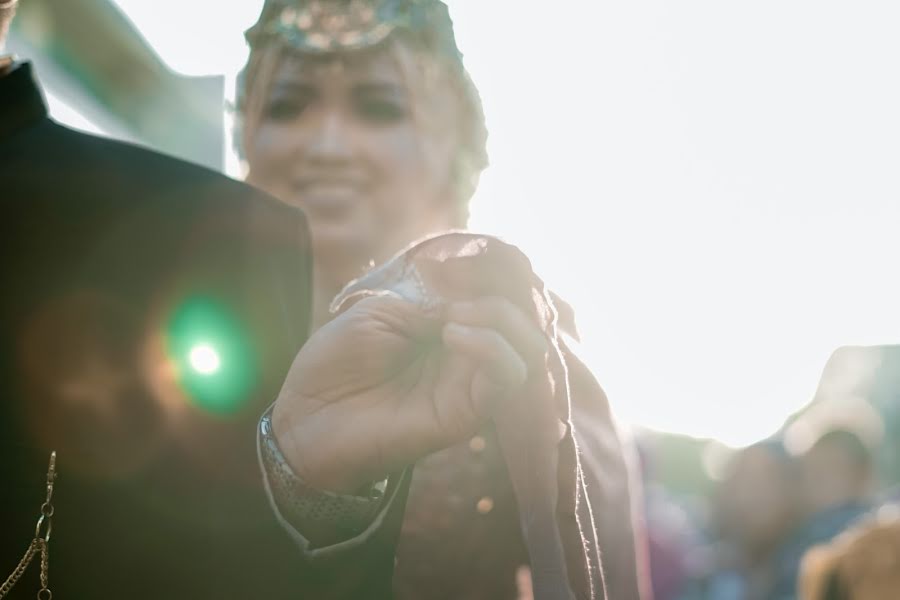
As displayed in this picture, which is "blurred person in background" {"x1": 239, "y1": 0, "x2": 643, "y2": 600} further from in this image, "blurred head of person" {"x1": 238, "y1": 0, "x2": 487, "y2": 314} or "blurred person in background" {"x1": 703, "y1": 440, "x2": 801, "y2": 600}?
"blurred person in background" {"x1": 703, "y1": 440, "x2": 801, "y2": 600}

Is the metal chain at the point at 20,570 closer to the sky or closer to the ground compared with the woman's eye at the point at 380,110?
closer to the ground

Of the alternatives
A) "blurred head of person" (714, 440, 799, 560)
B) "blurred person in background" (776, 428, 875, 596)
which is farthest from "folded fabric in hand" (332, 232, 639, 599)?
"blurred head of person" (714, 440, 799, 560)

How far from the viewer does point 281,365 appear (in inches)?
58.3

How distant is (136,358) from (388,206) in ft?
2.86

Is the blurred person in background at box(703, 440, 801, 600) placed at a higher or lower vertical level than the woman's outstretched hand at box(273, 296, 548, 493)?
lower

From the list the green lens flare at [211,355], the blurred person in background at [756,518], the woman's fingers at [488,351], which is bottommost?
the blurred person in background at [756,518]

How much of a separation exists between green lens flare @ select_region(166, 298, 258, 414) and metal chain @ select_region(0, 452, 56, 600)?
239 mm

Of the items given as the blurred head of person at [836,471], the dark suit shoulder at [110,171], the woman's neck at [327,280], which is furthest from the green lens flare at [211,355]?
the blurred head of person at [836,471]

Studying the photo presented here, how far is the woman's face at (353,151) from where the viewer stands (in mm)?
2133

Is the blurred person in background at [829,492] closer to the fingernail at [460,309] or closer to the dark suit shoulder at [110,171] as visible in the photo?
the dark suit shoulder at [110,171]

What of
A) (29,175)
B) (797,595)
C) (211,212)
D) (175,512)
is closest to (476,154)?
(211,212)

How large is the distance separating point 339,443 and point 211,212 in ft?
2.02

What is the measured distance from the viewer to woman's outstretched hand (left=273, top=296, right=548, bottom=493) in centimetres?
107

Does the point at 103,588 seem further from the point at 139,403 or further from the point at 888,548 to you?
the point at 888,548
